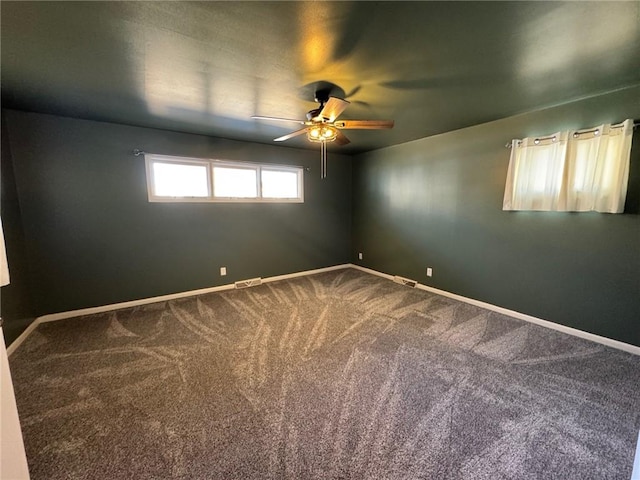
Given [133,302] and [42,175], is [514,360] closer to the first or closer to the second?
[133,302]

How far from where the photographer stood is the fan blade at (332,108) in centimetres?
202

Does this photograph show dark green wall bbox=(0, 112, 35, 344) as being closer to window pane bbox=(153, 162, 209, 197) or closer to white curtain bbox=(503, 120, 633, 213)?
window pane bbox=(153, 162, 209, 197)

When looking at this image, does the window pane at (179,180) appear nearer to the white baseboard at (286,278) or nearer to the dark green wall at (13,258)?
the dark green wall at (13,258)

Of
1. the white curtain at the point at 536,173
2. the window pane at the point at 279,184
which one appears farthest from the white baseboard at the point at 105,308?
the white curtain at the point at 536,173

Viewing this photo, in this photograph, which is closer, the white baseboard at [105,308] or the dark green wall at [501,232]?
the dark green wall at [501,232]

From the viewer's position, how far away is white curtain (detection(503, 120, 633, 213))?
2.24 metres

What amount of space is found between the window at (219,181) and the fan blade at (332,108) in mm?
2182

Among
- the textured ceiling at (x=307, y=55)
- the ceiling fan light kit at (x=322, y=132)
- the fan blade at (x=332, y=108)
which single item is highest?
the textured ceiling at (x=307, y=55)

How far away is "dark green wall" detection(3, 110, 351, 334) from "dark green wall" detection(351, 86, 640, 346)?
1.89 m

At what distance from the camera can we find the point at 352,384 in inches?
76.4

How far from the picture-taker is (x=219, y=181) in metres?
3.94

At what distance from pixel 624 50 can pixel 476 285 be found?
2.52 metres

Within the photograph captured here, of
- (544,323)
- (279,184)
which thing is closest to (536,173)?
(544,323)

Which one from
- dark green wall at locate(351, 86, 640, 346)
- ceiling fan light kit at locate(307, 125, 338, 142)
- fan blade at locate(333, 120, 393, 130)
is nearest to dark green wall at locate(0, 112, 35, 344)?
ceiling fan light kit at locate(307, 125, 338, 142)
